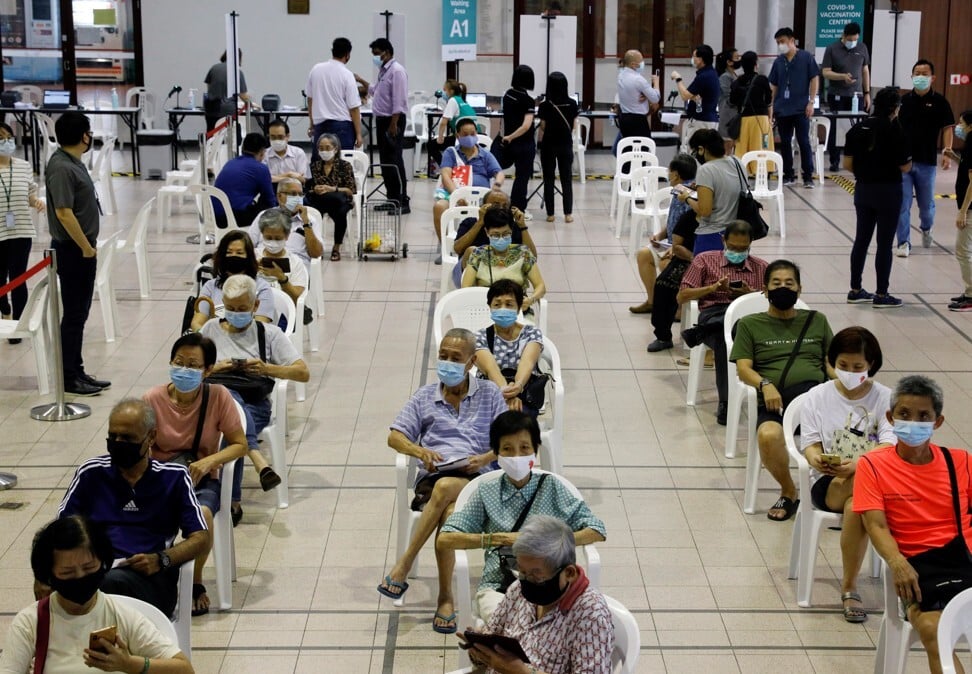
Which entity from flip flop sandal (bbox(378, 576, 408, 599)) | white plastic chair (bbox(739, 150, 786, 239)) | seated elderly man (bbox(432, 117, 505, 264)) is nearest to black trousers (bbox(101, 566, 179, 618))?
flip flop sandal (bbox(378, 576, 408, 599))

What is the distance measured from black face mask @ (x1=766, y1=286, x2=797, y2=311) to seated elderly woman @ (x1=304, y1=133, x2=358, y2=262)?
20.1 feet

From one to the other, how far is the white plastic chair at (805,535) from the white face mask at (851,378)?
25 centimetres

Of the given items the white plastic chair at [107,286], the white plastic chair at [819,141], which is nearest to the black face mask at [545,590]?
the white plastic chair at [107,286]

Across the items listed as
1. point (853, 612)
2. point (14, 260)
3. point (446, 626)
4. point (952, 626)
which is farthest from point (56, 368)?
point (952, 626)

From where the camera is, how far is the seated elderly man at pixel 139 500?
4570mm

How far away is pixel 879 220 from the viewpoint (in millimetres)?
10008

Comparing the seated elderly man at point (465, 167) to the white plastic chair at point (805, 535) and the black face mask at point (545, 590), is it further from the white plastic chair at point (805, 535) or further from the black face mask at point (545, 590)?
the black face mask at point (545, 590)

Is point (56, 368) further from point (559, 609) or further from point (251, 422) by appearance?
point (559, 609)

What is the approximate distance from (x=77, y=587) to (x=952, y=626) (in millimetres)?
2516

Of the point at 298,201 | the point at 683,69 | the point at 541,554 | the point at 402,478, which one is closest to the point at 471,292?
the point at 402,478

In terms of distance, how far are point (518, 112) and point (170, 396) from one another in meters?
8.78

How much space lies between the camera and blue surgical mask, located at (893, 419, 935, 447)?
464 centimetres

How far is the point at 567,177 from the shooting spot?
46.3 feet

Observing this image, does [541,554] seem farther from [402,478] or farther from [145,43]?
[145,43]
